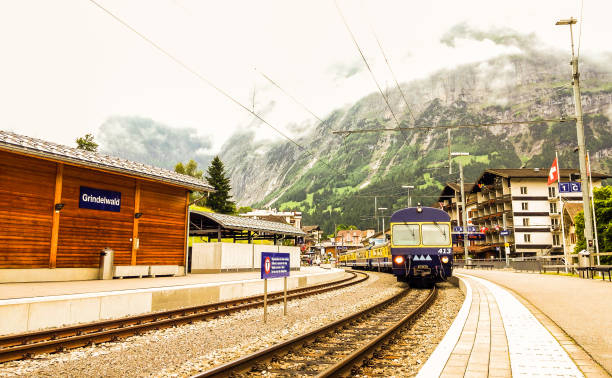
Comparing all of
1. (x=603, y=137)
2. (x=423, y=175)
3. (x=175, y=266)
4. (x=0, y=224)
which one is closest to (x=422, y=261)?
(x=175, y=266)

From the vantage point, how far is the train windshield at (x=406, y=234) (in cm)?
1956

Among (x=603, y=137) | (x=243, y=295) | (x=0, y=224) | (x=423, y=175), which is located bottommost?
(x=243, y=295)

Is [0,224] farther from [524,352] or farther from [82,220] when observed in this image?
[524,352]

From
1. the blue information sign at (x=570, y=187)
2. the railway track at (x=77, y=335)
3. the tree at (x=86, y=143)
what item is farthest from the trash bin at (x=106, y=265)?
the tree at (x=86, y=143)

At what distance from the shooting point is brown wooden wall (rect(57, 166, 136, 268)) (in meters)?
16.2

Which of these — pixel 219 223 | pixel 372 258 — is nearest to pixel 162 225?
pixel 219 223

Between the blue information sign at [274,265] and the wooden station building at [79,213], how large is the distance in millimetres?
9027

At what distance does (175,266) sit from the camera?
21797 mm

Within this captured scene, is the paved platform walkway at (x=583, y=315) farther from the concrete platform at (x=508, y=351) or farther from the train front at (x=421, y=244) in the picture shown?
the train front at (x=421, y=244)

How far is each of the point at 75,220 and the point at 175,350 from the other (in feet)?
37.9

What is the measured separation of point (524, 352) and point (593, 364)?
80 centimetres

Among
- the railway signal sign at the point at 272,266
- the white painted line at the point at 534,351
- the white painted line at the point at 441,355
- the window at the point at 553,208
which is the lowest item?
the white painted line at the point at 441,355

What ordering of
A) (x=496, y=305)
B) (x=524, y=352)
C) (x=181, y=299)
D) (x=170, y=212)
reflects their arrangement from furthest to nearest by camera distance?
(x=170, y=212)
(x=181, y=299)
(x=496, y=305)
(x=524, y=352)

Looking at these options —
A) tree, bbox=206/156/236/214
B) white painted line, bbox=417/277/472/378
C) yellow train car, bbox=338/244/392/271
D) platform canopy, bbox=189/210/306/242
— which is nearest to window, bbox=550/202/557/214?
yellow train car, bbox=338/244/392/271
